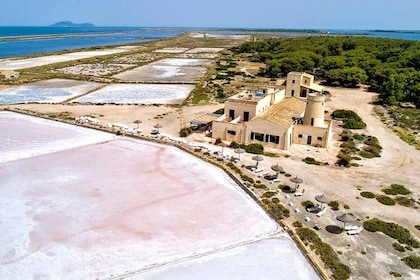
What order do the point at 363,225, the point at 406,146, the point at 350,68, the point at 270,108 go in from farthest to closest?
the point at 350,68 < the point at 270,108 < the point at 406,146 < the point at 363,225

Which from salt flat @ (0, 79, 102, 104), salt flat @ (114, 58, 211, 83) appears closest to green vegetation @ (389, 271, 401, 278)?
→ salt flat @ (0, 79, 102, 104)

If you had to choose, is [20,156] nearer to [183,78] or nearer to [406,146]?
[406,146]

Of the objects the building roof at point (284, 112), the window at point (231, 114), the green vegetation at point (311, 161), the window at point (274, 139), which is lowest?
the green vegetation at point (311, 161)

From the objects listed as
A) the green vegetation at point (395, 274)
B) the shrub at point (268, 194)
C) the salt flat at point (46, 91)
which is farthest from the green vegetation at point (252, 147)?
the salt flat at point (46, 91)

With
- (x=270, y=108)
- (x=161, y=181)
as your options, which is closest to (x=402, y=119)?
(x=270, y=108)

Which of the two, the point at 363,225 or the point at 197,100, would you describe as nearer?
the point at 363,225

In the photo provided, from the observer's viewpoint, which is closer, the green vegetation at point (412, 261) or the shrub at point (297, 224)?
the green vegetation at point (412, 261)

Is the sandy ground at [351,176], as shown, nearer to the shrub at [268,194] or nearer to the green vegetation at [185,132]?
the shrub at [268,194]
